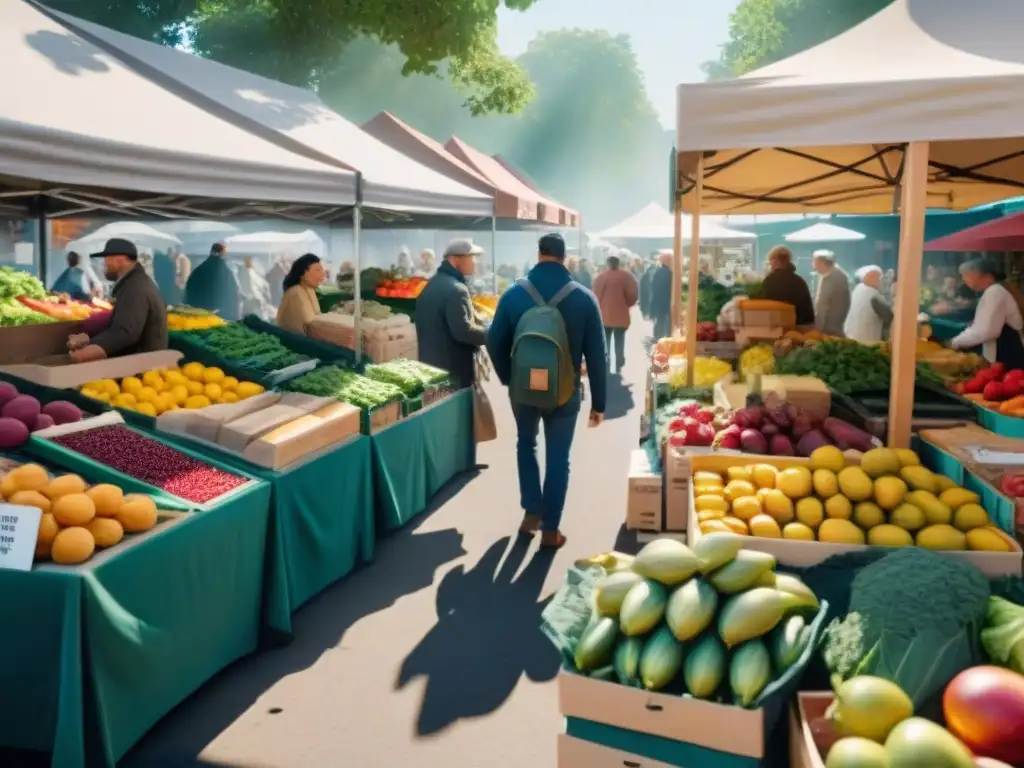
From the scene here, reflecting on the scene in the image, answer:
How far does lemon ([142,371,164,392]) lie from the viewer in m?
5.40

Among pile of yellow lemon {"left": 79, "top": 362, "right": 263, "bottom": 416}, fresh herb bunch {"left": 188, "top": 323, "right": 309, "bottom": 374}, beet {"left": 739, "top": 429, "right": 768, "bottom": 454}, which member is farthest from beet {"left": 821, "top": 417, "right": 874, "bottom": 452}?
fresh herb bunch {"left": 188, "top": 323, "right": 309, "bottom": 374}

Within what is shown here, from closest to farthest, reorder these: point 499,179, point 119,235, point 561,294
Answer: point 561,294 < point 499,179 < point 119,235

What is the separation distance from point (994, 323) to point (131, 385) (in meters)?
6.33

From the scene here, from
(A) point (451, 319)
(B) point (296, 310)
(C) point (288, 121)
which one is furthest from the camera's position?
(B) point (296, 310)

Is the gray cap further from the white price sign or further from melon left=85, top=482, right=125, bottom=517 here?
the white price sign

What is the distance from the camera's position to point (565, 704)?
2.67 m

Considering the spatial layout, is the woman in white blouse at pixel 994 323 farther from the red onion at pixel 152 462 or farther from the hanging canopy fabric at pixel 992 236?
the red onion at pixel 152 462

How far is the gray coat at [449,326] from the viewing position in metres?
6.95

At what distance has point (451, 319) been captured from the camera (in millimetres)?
7027

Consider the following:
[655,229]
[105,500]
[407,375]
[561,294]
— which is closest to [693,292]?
[561,294]

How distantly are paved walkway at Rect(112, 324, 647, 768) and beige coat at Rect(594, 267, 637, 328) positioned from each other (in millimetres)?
7329

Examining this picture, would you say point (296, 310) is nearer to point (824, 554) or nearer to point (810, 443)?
point (810, 443)

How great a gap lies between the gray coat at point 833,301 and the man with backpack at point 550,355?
6073 millimetres

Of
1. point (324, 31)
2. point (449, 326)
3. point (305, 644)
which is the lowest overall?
point (305, 644)
